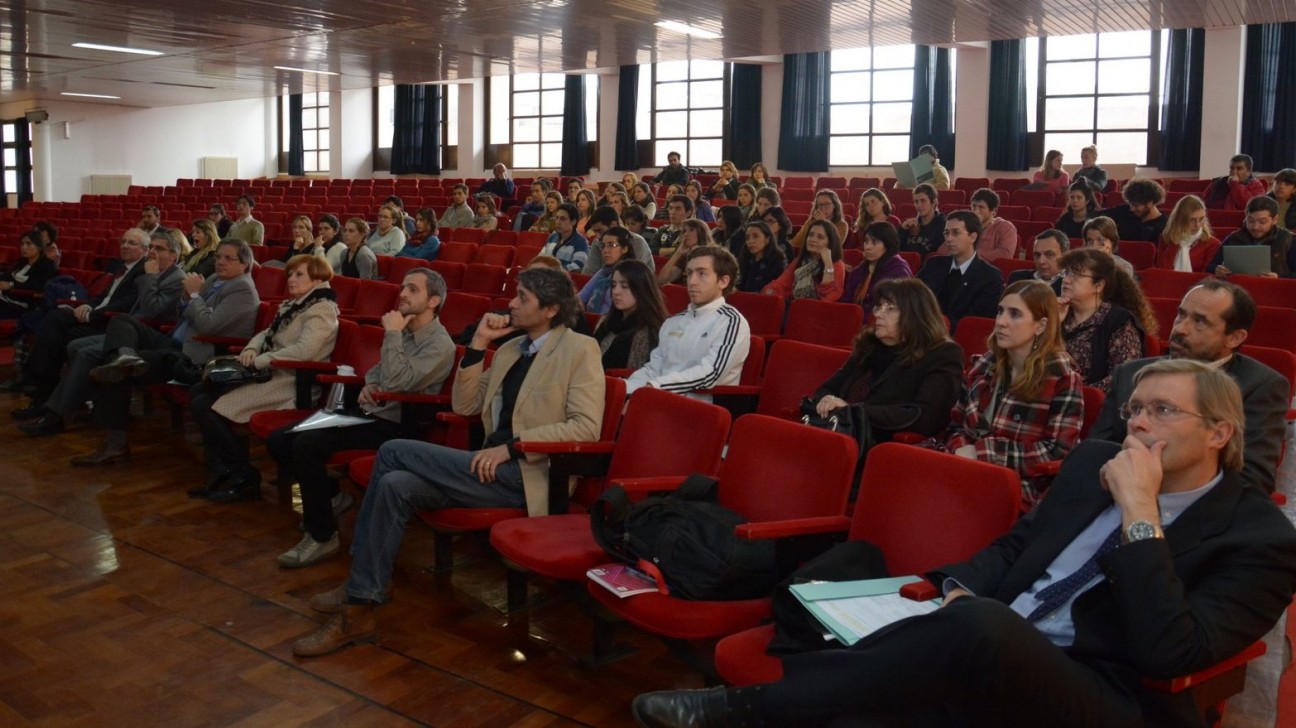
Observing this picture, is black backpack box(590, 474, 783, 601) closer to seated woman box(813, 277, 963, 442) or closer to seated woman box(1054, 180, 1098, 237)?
seated woman box(813, 277, 963, 442)

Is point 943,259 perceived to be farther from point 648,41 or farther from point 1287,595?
point 648,41

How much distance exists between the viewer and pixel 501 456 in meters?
3.08

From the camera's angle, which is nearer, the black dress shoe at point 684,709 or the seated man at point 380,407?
the black dress shoe at point 684,709

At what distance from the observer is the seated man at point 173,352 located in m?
4.87

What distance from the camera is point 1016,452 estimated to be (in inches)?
107

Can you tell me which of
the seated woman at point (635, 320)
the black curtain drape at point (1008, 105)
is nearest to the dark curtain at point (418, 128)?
the black curtain drape at point (1008, 105)

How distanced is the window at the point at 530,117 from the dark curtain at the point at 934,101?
21.0 ft

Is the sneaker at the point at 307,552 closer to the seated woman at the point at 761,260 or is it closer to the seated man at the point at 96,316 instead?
the seated man at the point at 96,316

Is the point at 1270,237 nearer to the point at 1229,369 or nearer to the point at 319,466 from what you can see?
the point at 1229,369

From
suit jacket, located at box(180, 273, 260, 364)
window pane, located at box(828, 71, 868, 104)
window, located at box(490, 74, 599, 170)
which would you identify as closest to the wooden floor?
suit jacket, located at box(180, 273, 260, 364)

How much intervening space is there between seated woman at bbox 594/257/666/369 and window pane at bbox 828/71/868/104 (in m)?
11.5

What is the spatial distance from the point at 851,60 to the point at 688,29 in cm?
547

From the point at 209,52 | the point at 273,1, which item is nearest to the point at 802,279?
the point at 273,1

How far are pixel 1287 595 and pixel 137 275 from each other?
5666 millimetres
